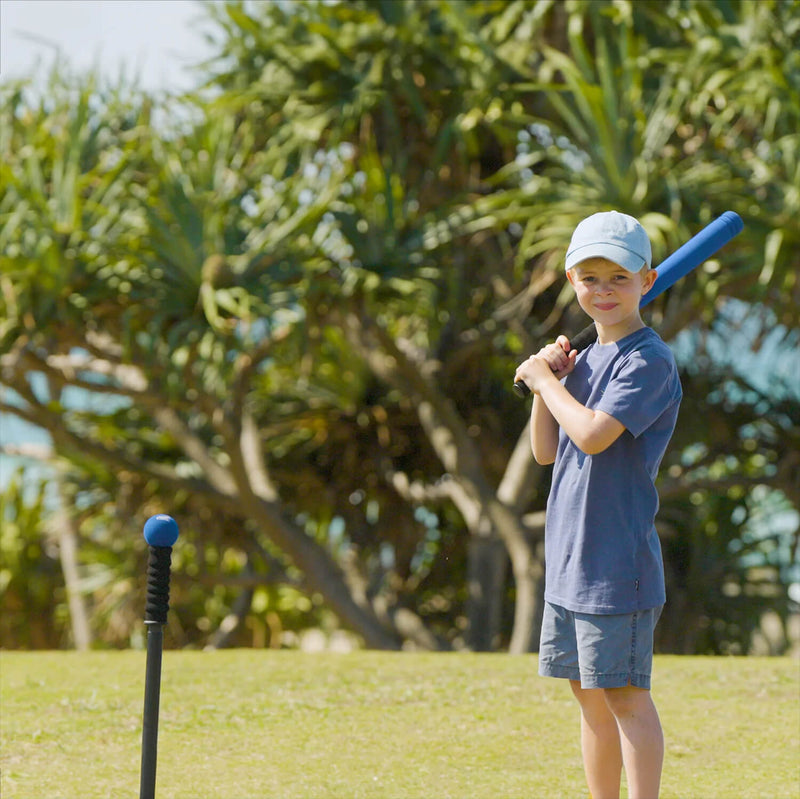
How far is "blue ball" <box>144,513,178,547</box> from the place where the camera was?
9.60 ft

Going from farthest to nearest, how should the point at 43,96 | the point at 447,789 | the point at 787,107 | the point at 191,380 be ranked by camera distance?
the point at 43,96 < the point at 191,380 < the point at 787,107 < the point at 447,789

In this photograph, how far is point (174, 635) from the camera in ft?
44.2

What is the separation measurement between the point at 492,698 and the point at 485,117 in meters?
4.97

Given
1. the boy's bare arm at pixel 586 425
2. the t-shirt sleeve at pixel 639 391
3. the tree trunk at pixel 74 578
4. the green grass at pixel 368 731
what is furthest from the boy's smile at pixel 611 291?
the tree trunk at pixel 74 578

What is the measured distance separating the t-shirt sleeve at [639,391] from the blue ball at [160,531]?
103 cm

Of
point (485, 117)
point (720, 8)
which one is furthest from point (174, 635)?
point (720, 8)

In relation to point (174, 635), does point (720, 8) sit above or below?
above

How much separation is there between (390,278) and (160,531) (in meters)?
6.04

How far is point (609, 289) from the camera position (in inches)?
115

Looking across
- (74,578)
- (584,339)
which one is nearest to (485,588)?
(74,578)

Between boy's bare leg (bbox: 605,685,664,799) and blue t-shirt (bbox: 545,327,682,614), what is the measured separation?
0.21m

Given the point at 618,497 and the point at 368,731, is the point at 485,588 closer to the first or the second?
the point at 368,731

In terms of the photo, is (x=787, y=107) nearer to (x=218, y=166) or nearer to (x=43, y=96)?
(x=218, y=166)

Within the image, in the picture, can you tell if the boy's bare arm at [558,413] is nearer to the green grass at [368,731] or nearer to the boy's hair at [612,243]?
the boy's hair at [612,243]
